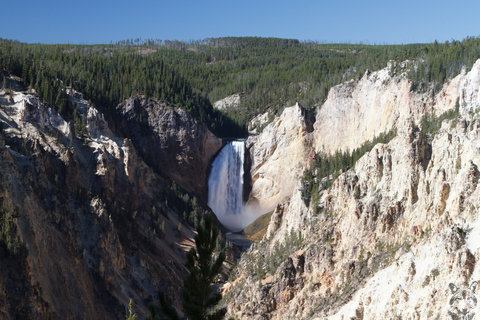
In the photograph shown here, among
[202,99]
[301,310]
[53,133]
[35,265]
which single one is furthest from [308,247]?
[202,99]

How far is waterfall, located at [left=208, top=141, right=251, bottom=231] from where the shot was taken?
123688 millimetres

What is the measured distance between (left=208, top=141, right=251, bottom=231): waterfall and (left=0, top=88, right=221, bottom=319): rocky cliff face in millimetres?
17803

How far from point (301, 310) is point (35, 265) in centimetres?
2880

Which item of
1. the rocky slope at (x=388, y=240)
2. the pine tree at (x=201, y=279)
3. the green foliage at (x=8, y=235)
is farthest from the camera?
the green foliage at (x=8, y=235)

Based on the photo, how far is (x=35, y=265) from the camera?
53.6m

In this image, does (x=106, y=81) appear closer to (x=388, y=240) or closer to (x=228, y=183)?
(x=228, y=183)

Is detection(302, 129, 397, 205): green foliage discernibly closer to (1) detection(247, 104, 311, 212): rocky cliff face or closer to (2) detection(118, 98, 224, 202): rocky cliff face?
(1) detection(247, 104, 311, 212): rocky cliff face

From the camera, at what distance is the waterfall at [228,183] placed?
4870 inches

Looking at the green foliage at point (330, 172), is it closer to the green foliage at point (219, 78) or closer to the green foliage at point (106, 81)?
the green foliage at point (219, 78)

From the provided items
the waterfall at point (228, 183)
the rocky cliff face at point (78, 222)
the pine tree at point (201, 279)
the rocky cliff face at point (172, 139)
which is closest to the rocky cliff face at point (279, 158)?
the waterfall at point (228, 183)

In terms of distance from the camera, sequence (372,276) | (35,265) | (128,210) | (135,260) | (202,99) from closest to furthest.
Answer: (35,265)
(372,276)
(135,260)
(128,210)
(202,99)

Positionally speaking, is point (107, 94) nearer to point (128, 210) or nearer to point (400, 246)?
point (128, 210)

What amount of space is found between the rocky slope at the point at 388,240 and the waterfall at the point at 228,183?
3566 cm

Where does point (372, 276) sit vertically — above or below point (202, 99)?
below
